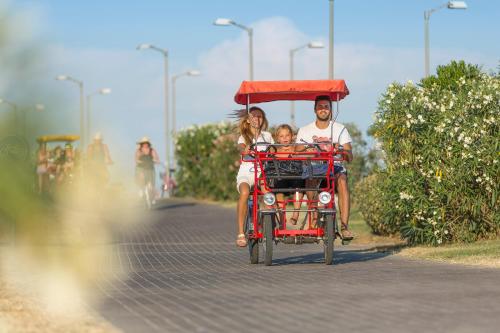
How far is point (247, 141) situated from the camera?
12422 mm

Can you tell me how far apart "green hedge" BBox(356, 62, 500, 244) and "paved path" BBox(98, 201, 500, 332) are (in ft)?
3.51

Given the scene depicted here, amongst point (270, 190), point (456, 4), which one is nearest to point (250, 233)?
point (270, 190)

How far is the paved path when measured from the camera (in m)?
6.24

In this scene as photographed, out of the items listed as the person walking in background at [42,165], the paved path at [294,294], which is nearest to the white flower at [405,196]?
the paved path at [294,294]

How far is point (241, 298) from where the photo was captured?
26.7 feet

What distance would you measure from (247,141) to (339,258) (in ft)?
8.06

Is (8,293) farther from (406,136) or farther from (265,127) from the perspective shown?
(406,136)

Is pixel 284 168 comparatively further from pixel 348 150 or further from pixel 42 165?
pixel 42 165

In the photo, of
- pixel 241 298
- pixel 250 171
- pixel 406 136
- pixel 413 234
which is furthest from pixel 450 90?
pixel 241 298

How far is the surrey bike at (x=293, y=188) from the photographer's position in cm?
1175

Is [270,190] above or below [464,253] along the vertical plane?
above

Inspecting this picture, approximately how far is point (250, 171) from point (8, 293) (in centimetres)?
477

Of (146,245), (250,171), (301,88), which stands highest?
(301,88)

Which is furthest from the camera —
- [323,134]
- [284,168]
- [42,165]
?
[323,134]
